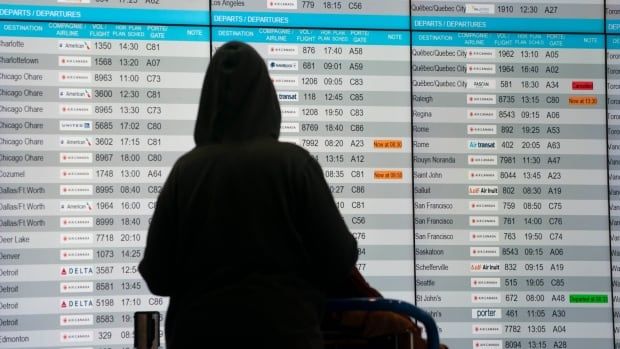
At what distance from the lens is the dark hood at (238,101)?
228cm

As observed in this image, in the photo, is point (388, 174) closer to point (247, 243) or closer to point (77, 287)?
point (77, 287)

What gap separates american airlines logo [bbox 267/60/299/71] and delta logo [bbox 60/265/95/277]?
4.07 feet

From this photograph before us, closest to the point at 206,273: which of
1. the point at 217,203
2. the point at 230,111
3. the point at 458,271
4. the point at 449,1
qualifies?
the point at 217,203

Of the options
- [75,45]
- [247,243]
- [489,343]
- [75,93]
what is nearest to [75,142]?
[75,93]

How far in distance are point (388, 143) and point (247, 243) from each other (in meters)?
1.97

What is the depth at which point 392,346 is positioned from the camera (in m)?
2.43

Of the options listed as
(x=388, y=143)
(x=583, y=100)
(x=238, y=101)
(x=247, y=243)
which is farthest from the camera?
(x=583, y=100)

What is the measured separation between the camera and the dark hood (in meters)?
2.28

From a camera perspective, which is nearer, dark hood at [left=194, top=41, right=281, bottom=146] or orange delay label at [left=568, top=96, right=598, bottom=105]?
dark hood at [left=194, top=41, right=281, bottom=146]

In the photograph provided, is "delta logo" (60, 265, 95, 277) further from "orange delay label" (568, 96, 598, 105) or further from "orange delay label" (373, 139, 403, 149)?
"orange delay label" (568, 96, 598, 105)

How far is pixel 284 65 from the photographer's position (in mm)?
4027

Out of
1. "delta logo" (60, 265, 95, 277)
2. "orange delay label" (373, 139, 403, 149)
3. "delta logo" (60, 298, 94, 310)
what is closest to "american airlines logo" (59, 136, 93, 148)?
"delta logo" (60, 265, 95, 277)

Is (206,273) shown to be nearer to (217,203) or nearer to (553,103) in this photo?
(217,203)

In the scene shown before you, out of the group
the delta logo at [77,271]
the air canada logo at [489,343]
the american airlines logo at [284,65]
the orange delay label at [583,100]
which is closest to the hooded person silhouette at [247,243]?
the delta logo at [77,271]
